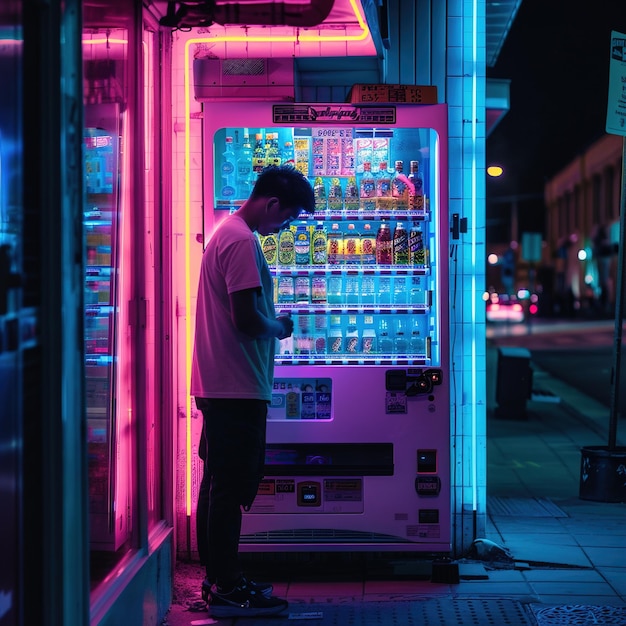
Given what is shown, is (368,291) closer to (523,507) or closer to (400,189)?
(400,189)

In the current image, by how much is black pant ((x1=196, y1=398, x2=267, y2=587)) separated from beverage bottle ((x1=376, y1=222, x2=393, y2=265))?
4.11ft

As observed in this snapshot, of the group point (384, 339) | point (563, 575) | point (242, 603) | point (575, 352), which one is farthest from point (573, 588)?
point (575, 352)

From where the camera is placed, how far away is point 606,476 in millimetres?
7059

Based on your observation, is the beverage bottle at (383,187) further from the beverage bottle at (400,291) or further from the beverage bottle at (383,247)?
the beverage bottle at (400,291)

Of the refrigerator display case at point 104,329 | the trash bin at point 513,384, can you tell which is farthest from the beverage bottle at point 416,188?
the trash bin at point 513,384

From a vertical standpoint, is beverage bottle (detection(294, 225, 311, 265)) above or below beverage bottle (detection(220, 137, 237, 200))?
below

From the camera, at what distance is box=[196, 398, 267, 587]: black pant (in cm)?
450

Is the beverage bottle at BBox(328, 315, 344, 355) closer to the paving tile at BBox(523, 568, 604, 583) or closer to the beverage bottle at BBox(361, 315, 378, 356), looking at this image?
the beverage bottle at BBox(361, 315, 378, 356)

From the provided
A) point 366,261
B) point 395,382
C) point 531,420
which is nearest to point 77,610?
point 395,382

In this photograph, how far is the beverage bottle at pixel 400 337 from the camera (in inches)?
213

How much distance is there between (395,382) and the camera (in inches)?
205

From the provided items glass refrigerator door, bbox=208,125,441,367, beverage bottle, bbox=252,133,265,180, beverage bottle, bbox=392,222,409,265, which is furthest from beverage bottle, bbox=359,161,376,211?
beverage bottle, bbox=252,133,265,180

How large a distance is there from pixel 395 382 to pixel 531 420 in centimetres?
761

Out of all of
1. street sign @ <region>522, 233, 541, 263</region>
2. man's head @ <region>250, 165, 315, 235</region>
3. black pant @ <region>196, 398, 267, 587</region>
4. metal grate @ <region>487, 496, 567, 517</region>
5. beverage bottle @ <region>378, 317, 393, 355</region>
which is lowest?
metal grate @ <region>487, 496, 567, 517</region>
